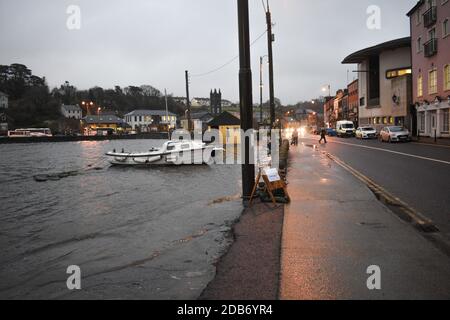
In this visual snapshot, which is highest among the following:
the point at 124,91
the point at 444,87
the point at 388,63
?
the point at 124,91

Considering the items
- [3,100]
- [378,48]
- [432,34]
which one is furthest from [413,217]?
[3,100]

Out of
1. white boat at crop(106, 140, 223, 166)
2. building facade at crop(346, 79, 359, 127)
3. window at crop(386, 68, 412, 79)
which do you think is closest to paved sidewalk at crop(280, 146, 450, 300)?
white boat at crop(106, 140, 223, 166)

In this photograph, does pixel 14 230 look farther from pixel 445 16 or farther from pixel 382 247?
pixel 445 16

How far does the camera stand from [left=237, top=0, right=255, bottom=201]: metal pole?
998 cm

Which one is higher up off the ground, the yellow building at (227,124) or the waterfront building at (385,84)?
the waterfront building at (385,84)

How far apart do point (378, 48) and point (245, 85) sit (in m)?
51.7

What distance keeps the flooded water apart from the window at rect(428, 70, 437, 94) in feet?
91.1

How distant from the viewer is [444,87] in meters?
35.8

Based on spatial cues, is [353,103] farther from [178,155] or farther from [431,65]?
[178,155]

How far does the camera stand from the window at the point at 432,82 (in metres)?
38.0

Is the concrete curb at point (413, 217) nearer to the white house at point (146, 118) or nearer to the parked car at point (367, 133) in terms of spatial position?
the parked car at point (367, 133)

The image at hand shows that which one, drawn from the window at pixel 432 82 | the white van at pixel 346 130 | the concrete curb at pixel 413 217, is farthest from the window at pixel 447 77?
the concrete curb at pixel 413 217

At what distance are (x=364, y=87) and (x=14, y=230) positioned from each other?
6116cm
